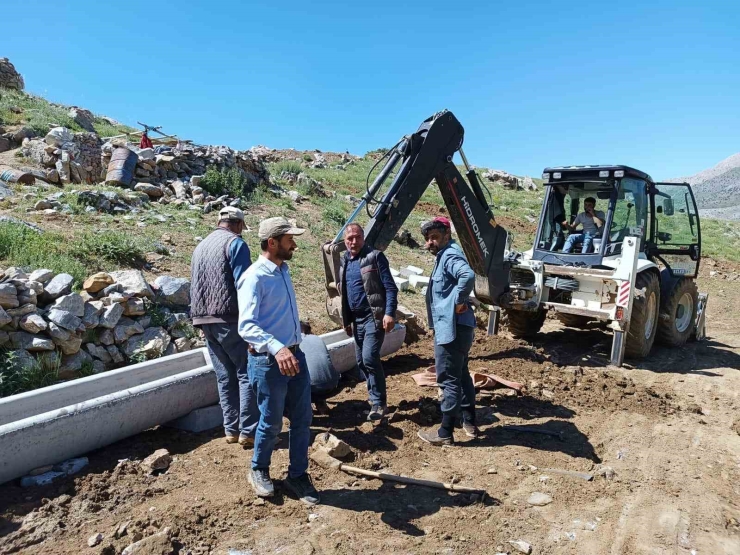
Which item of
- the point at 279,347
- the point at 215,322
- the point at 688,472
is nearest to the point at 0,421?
the point at 215,322

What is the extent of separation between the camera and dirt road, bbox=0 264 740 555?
3273 millimetres

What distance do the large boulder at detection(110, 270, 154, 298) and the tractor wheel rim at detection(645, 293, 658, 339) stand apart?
256 inches

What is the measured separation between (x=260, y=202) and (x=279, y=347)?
11.3 metres

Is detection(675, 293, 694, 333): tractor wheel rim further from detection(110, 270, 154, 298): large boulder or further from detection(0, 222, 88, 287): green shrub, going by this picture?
detection(0, 222, 88, 287): green shrub

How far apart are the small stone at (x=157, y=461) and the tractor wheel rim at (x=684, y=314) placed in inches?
305

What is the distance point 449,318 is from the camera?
14.6 ft

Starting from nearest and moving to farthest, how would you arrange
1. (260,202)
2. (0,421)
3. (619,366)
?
(0,421), (619,366), (260,202)

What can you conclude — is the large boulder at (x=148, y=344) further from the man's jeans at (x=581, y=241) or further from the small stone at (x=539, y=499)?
the man's jeans at (x=581, y=241)

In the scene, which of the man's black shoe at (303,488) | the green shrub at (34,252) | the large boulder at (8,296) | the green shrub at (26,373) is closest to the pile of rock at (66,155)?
the green shrub at (34,252)

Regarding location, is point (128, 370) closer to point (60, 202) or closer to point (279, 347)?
point (279, 347)

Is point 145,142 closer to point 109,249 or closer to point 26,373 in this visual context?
point 109,249

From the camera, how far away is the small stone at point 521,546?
3.22 meters

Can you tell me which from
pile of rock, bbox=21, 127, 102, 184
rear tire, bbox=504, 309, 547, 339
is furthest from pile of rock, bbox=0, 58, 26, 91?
rear tire, bbox=504, 309, 547, 339

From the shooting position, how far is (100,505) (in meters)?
3.53
